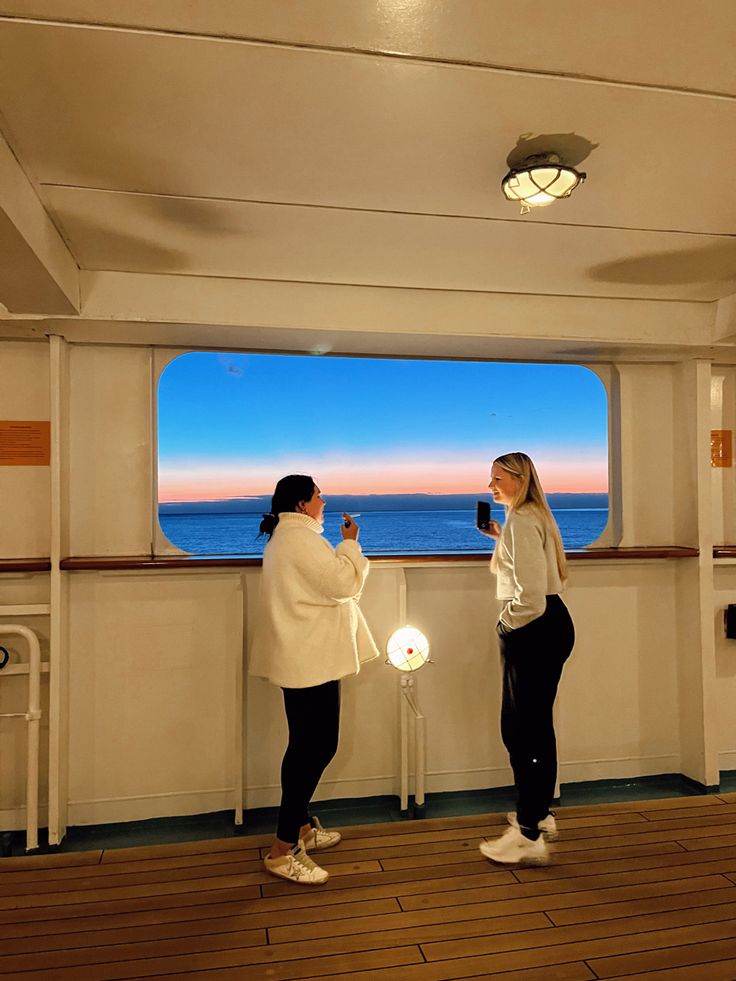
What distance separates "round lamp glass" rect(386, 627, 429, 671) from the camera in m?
3.25

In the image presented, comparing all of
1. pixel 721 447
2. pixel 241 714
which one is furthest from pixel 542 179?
pixel 241 714

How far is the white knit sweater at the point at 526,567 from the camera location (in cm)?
277

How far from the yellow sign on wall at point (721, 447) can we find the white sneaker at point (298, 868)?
3.05 m

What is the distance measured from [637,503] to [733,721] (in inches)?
53.8

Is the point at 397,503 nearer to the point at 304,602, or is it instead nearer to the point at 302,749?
the point at 304,602

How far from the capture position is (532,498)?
9.65ft

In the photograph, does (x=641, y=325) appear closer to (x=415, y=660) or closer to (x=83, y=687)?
(x=415, y=660)

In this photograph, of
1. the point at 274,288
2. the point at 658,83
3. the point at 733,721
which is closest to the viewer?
the point at 658,83

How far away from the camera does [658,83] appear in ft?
5.74

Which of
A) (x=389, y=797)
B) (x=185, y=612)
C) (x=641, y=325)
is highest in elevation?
(x=641, y=325)

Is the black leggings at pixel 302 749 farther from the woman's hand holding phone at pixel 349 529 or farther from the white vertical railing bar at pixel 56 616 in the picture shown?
the white vertical railing bar at pixel 56 616

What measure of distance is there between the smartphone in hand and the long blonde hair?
0.46m

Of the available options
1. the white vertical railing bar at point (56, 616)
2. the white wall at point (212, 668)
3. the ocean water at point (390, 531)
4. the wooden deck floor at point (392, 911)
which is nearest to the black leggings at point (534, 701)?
the wooden deck floor at point (392, 911)

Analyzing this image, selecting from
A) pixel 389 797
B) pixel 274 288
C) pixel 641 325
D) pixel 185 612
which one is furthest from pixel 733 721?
pixel 274 288
